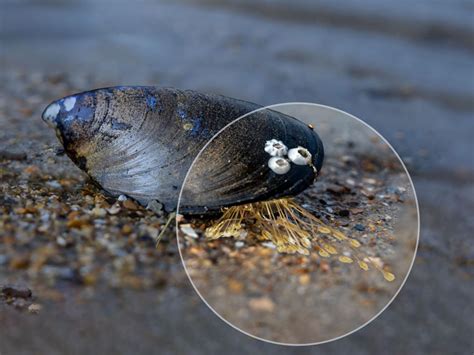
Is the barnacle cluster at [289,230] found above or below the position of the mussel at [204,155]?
below

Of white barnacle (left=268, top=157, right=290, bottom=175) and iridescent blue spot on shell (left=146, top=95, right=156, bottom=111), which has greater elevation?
iridescent blue spot on shell (left=146, top=95, right=156, bottom=111)

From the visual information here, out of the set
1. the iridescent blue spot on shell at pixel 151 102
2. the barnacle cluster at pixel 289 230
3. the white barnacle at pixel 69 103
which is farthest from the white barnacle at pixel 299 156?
the white barnacle at pixel 69 103

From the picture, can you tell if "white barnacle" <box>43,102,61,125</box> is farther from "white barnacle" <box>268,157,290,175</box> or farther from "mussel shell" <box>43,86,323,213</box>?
"white barnacle" <box>268,157,290,175</box>

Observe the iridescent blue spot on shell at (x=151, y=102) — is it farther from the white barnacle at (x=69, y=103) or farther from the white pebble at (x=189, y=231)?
the white pebble at (x=189, y=231)
